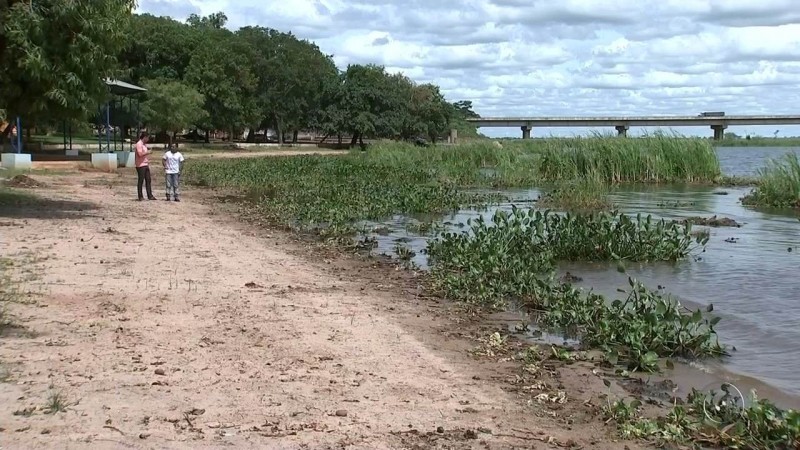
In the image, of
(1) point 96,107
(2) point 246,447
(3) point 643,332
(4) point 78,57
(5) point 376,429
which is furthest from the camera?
(1) point 96,107

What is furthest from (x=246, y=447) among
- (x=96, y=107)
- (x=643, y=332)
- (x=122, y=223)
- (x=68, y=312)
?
(x=96, y=107)

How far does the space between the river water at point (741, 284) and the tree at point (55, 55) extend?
22.4 feet

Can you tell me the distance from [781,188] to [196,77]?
47.8 metres

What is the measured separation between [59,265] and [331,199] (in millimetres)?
12654

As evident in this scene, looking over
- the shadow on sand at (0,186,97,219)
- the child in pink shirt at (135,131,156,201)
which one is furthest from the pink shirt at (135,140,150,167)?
the shadow on sand at (0,186,97,219)

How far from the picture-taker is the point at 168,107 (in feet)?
172

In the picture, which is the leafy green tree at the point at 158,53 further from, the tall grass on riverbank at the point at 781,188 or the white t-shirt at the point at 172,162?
the tall grass on riverbank at the point at 781,188

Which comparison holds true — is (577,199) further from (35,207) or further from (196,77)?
(196,77)

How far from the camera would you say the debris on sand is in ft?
73.7

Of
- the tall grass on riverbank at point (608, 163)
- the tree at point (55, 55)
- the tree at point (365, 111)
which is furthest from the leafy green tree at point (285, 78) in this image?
the tree at point (55, 55)

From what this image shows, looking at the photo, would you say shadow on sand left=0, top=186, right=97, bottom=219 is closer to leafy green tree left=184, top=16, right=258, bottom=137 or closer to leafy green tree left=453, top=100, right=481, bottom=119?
leafy green tree left=184, top=16, right=258, bottom=137

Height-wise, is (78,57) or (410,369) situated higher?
(78,57)

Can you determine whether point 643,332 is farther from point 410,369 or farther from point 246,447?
point 246,447

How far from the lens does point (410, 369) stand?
23.6 ft
